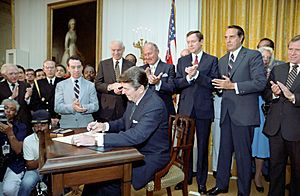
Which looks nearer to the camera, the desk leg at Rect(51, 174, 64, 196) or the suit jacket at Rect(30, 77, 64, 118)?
the desk leg at Rect(51, 174, 64, 196)

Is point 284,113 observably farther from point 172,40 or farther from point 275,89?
point 172,40

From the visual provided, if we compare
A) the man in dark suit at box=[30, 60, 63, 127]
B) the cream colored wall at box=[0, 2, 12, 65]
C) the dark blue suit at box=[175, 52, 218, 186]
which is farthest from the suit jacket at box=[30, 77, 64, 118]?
the cream colored wall at box=[0, 2, 12, 65]

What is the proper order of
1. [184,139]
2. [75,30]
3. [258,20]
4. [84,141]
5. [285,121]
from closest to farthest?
[84,141]
[184,139]
[285,121]
[258,20]
[75,30]

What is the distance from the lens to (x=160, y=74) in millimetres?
3576

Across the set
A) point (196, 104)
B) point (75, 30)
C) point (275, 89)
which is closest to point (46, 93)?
point (196, 104)

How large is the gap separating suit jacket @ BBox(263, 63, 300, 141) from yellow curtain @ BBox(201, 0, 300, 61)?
2.31m

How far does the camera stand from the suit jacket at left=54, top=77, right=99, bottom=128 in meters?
3.39

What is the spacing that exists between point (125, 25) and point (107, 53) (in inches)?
29.1

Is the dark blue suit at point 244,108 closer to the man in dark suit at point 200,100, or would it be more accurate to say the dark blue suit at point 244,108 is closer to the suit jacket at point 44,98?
the man in dark suit at point 200,100

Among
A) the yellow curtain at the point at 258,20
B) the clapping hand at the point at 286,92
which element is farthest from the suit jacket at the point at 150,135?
the yellow curtain at the point at 258,20

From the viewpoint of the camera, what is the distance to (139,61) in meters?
6.66

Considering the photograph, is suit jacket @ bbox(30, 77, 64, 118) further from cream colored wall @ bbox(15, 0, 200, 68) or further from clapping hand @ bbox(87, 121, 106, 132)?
cream colored wall @ bbox(15, 0, 200, 68)

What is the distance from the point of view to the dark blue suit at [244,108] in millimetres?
3199

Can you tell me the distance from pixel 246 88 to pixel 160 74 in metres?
0.93
